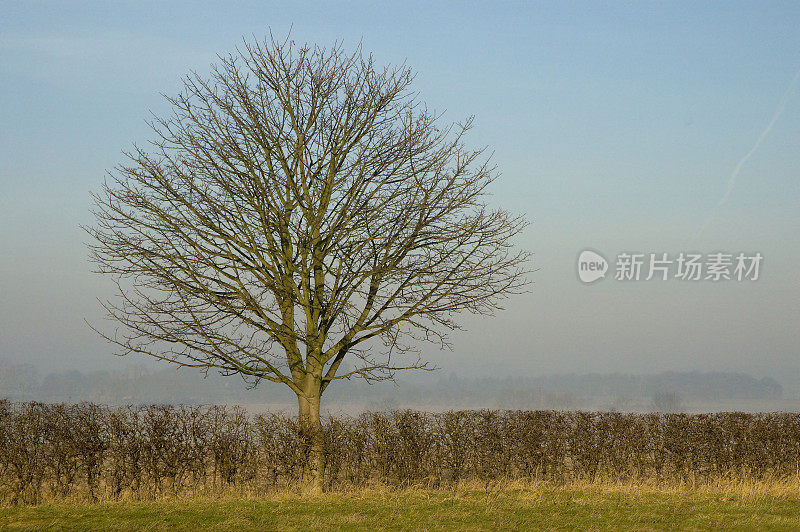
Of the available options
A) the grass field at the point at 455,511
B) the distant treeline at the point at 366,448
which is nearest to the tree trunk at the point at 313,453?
the distant treeline at the point at 366,448

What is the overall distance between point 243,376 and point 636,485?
7.52m

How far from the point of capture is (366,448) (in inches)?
469

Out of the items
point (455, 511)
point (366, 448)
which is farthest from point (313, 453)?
point (455, 511)

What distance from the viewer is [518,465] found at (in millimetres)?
12383

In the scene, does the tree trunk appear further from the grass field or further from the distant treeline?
the grass field

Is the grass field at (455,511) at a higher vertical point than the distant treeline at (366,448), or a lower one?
lower

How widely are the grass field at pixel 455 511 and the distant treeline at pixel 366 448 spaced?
1.97 ft

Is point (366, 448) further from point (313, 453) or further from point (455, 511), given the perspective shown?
point (455, 511)

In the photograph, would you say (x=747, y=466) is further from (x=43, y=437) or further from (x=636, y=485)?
(x=43, y=437)

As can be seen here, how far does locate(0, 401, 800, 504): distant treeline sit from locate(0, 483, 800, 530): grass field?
599 millimetres

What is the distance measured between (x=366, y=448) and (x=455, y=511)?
7.91ft

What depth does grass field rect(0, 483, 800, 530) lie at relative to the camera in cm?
927

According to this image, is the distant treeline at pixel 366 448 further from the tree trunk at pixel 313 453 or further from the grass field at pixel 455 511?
the grass field at pixel 455 511

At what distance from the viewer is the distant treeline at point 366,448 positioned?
11.2 metres
